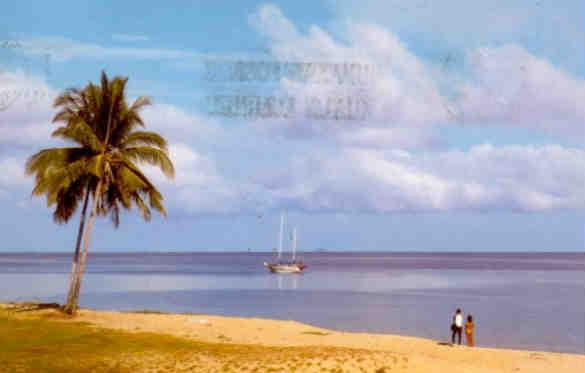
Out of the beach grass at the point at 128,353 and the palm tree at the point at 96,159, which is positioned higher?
the palm tree at the point at 96,159

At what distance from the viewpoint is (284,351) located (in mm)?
24703

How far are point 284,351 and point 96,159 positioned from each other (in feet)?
49.3

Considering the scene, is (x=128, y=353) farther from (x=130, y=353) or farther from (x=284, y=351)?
(x=284, y=351)

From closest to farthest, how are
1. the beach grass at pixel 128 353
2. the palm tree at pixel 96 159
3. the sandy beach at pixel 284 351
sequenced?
the beach grass at pixel 128 353 < the sandy beach at pixel 284 351 < the palm tree at pixel 96 159

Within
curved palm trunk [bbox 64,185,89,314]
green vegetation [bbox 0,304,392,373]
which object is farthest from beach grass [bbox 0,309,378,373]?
curved palm trunk [bbox 64,185,89,314]

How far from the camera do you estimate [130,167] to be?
3534 centimetres

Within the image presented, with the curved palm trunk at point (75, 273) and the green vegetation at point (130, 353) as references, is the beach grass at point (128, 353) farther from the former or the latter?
the curved palm trunk at point (75, 273)

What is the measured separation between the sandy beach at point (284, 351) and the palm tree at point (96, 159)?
5.00 meters

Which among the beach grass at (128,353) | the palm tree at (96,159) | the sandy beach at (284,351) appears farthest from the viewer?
the palm tree at (96,159)

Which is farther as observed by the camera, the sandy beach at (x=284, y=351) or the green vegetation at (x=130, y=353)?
the sandy beach at (x=284, y=351)

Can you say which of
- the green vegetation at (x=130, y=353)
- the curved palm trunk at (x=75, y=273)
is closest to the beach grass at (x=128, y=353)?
the green vegetation at (x=130, y=353)

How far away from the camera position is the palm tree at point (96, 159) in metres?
34.2

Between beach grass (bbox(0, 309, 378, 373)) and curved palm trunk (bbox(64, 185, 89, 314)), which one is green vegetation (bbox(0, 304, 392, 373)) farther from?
curved palm trunk (bbox(64, 185, 89, 314))

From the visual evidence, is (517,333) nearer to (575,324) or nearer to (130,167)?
(575,324)
